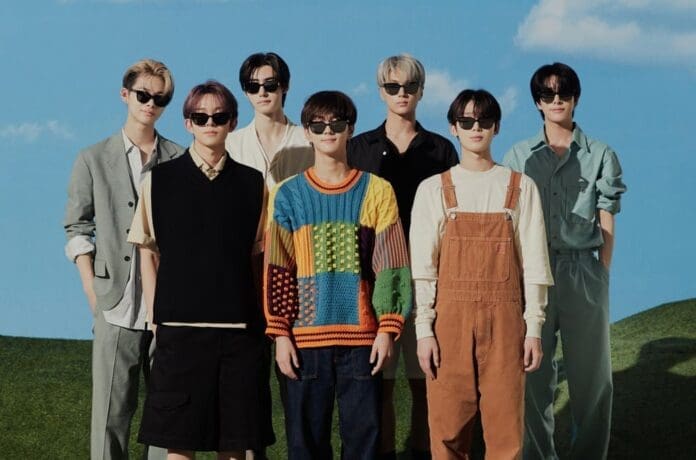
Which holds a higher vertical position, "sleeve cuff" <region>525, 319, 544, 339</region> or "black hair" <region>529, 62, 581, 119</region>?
"black hair" <region>529, 62, 581, 119</region>

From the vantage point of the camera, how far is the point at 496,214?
204 inches

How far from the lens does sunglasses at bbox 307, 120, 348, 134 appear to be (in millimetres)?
5027

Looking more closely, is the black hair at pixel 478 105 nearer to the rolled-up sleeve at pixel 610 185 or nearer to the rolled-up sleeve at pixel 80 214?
the rolled-up sleeve at pixel 610 185

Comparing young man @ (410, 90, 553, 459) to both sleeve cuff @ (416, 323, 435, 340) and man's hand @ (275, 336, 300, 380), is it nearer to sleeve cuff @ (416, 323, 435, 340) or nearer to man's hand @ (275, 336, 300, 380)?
sleeve cuff @ (416, 323, 435, 340)

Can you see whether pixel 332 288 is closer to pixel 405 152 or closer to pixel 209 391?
pixel 209 391

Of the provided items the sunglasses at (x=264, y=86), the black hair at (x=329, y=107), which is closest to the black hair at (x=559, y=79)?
the sunglasses at (x=264, y=86)

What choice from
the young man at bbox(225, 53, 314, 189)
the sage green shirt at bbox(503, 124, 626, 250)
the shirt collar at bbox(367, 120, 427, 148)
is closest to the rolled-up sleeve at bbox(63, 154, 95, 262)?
the young man at bbox(225, 53, 314, 189)

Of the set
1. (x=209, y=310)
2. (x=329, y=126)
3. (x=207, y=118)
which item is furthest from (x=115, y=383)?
(x=329, y=126)

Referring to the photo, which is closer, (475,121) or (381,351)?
(381,351)

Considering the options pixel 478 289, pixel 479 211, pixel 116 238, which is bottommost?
pixel 478 289

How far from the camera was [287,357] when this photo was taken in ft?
16.1

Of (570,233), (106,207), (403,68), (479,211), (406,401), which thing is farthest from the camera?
(406,401)

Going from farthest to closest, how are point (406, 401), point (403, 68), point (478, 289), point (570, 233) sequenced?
point (406, 401), point (570, 233), point (403, 68), point (478, 289)

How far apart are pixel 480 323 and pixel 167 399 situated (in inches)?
57.4
